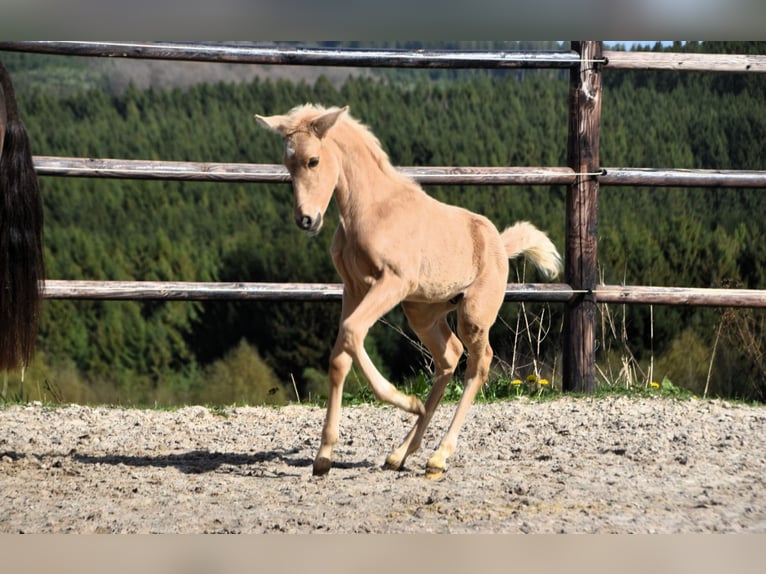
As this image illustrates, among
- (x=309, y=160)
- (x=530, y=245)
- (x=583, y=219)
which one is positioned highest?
(x=309, y=160)

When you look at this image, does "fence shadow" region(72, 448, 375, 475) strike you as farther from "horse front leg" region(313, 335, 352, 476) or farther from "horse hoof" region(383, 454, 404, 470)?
"horse front leg" region(313, 335, 352, 476)

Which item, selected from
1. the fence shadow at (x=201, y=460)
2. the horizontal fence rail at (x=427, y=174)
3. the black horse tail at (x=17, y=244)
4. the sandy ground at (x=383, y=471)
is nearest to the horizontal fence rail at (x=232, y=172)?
the horizontal fence rail at (x=427, y=174)

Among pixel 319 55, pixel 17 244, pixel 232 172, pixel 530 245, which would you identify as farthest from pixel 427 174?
pixel 17 244

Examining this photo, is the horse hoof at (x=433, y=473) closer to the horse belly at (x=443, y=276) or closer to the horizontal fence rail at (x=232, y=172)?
the horse belly at (x=443, y=276)

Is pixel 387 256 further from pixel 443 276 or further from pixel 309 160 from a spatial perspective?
pixel 309 160

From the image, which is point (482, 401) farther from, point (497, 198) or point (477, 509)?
point (497, 198)

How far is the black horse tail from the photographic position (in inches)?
148

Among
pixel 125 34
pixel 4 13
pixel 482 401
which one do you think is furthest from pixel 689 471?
pixel 4 13

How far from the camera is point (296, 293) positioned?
16.4ft

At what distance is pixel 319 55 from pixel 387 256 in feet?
7.08

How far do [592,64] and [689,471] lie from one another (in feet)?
8.60

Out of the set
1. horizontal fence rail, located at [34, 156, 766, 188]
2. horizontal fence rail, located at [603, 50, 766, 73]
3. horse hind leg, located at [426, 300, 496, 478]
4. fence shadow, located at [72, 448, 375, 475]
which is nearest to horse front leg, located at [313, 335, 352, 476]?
fence shadow, located at [72, 448, 375, 475]

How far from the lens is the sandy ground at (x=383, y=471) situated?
2.81 metres

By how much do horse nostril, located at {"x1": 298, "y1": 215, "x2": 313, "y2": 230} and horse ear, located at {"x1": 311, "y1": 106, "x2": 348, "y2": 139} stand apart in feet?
1.01
